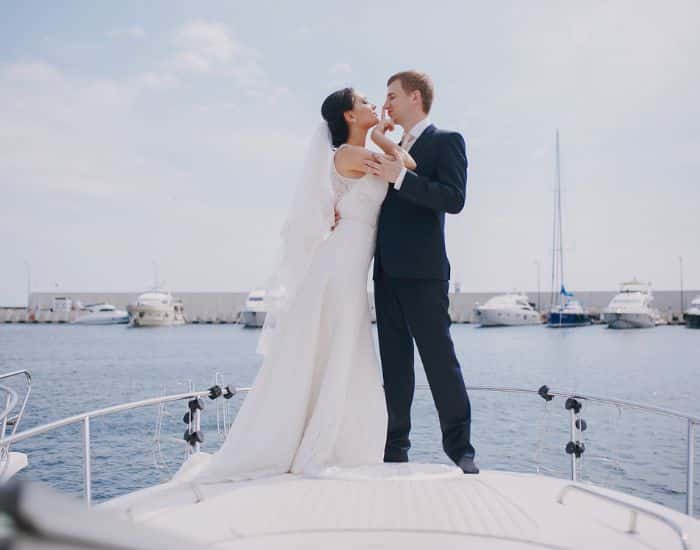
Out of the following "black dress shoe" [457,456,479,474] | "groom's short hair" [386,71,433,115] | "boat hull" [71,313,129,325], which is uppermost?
"groom's short hair" [386,71,433,115]

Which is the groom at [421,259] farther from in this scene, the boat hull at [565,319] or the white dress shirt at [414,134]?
the boat hull at [565,319]

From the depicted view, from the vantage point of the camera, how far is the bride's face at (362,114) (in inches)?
142

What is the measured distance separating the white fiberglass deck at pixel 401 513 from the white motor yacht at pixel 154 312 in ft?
225

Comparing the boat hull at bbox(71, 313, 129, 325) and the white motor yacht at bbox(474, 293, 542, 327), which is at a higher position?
the white motor yacht at bbox(474, 293, 542, 327)

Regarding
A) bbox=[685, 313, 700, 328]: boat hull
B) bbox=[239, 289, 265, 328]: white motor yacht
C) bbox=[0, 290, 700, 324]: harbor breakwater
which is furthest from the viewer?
bbox=[0, 290, 700, 324]: harbor breakwater

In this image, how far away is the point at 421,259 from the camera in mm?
3451

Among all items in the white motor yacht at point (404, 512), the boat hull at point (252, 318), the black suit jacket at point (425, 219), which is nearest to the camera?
the white motor yacht at point (404, 512)

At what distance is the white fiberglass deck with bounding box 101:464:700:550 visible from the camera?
2293mm

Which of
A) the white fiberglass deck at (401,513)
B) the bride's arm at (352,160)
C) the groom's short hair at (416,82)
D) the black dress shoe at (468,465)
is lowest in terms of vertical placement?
the white fiberglass deck at (401,513)

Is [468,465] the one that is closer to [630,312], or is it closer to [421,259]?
[421,259]

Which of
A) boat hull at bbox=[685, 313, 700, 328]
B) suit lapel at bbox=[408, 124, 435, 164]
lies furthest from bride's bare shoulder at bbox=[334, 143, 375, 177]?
boat hull at bbox=[685, 313, 700, 328]

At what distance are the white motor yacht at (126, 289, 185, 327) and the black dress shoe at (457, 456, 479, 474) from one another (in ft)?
224

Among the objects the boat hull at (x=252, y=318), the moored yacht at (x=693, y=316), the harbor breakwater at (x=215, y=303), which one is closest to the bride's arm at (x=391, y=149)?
the boat hull at (x=252, y=318)

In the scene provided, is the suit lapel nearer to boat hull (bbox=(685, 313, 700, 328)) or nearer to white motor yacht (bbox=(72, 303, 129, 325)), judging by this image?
boat hull (bbox=(685, 313, 700, 328))
